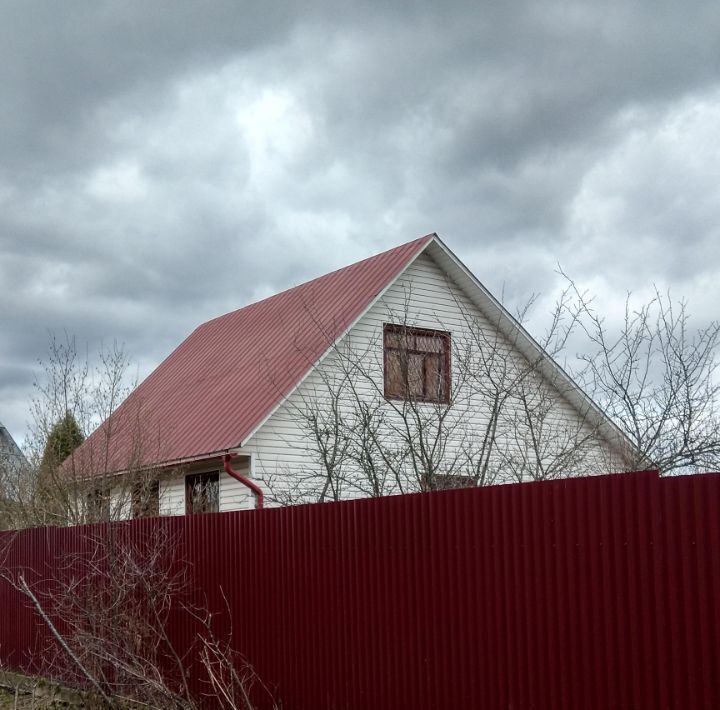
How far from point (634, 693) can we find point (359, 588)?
249cm

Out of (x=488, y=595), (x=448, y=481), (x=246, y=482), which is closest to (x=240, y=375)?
(x=246, y=482)

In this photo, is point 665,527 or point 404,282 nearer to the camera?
point 665,527

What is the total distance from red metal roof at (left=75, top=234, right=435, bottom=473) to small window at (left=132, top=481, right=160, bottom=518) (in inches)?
17.9

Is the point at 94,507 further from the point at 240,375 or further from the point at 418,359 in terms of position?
the point at 418,359

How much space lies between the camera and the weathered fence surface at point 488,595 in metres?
5.18

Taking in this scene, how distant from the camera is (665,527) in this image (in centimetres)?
523

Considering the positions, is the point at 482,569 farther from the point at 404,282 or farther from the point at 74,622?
the point at 404,282

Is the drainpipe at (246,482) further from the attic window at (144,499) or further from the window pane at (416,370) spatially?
the window pane at (416,370)

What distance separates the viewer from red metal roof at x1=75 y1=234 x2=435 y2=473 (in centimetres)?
1612

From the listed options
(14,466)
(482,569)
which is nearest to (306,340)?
(14,466)

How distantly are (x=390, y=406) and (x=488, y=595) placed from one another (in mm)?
10829

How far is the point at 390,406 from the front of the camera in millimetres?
17078

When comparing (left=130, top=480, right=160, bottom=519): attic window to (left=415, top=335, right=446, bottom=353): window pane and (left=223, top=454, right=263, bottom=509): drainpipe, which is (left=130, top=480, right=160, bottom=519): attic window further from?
(left=415, top=335, right=446, bottom=353): window pane

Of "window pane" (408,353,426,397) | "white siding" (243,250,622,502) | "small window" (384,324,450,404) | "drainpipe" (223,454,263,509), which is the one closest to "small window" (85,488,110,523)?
"drainpipe" (223,454,263,509)
